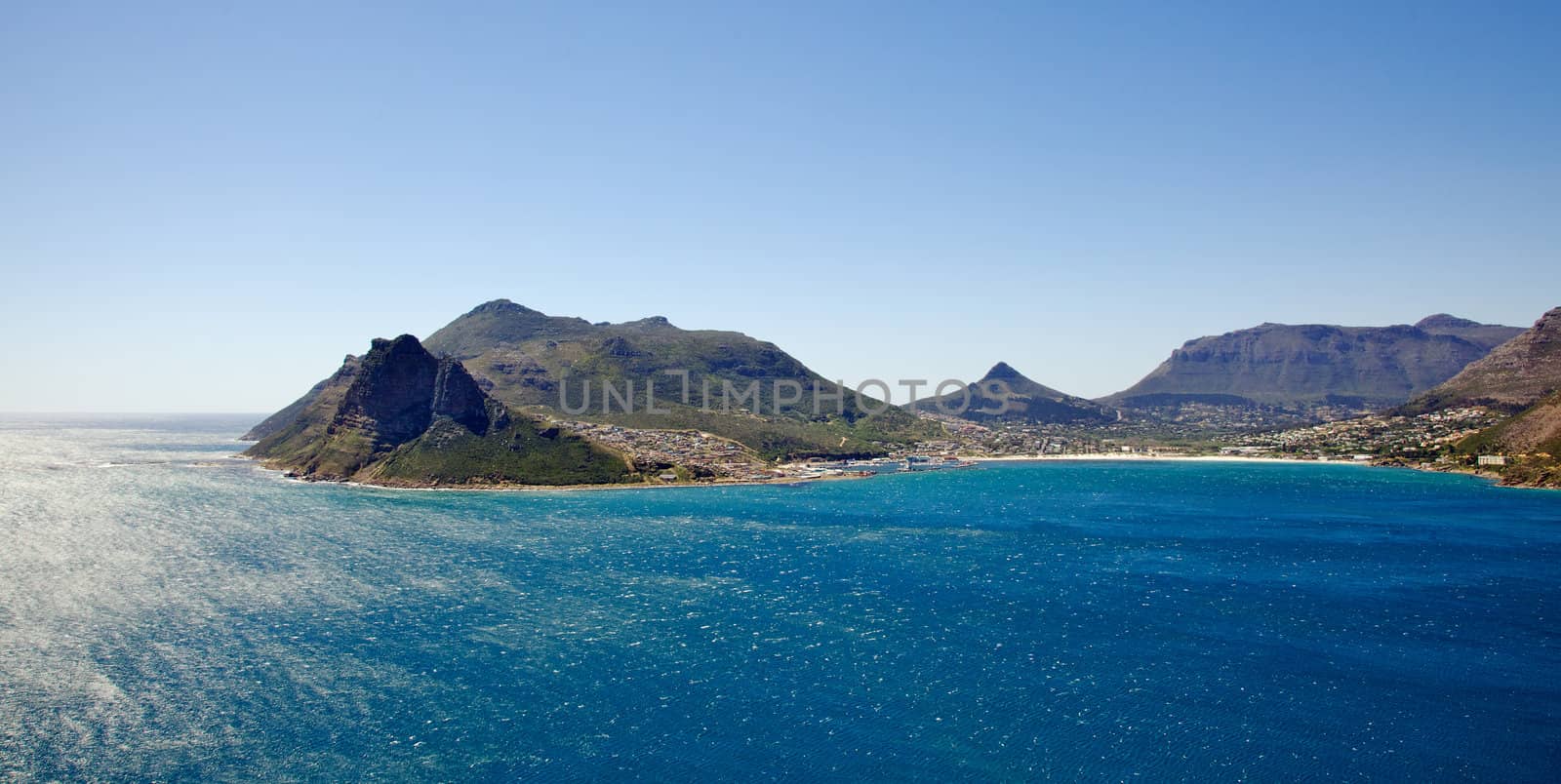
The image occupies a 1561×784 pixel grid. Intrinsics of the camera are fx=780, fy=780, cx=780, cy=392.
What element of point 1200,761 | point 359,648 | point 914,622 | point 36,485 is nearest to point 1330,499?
point 914,622

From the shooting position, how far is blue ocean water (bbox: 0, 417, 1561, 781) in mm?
43906

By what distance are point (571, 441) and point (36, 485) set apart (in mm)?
103799

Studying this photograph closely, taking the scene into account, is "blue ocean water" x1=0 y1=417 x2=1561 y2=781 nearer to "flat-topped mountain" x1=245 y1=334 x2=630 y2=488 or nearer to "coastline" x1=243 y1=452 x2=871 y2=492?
"coastline" x1=243 y1=452 x2=871 y2=492

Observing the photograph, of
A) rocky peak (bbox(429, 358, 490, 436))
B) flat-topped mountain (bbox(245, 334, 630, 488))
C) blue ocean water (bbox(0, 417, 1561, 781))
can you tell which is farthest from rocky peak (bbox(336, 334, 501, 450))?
blue ocean water (bbox(0, 417, 1561, 781))

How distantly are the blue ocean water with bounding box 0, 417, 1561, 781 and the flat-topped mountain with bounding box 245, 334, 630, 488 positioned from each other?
180 feet

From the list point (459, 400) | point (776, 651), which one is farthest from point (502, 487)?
point (776, 651)

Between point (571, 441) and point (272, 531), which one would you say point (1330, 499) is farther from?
point (272, 531)

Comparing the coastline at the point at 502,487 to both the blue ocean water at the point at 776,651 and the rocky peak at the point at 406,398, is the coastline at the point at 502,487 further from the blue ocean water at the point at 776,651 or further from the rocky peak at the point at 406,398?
the blue ocean water at the point at 776,651

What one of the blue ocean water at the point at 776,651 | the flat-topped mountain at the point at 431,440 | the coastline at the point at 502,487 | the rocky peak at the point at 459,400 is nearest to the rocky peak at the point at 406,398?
the rocky peak at the point at 459,400

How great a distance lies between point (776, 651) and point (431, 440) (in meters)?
146

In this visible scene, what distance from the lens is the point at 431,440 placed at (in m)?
182

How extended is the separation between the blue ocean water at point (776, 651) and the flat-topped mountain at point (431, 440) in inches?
2163

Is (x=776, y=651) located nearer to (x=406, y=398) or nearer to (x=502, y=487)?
(x=502, y=487)

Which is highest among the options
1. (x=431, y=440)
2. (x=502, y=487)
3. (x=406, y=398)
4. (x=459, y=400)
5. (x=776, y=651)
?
(x=406, y=398)
